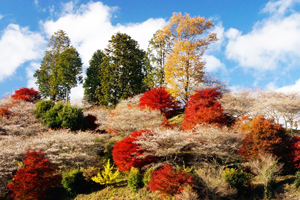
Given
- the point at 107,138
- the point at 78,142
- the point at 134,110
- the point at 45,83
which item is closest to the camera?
the point at 78,142

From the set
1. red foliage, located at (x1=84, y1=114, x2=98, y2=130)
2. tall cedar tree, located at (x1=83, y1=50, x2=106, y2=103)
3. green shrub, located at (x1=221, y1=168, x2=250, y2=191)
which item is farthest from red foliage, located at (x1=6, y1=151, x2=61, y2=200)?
tall cedar tree, located at (x1=83, y1=50, x2=106, y2=103)

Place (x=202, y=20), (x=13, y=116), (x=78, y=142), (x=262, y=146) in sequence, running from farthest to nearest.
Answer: (x=202, y=20), (x=13, y=116), (x=78, y=142), (x=262, y=146)

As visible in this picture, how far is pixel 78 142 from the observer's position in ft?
58.0

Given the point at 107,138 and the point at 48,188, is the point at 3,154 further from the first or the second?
the point at 107,138

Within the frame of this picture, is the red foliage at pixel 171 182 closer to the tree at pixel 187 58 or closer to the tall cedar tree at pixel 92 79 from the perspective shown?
the tree at pixel 187 58

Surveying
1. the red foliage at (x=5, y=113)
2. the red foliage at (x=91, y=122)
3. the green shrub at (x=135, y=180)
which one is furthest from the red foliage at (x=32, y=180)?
Answer: the red foliage at (x=5, y=113)

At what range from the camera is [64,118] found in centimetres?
2303

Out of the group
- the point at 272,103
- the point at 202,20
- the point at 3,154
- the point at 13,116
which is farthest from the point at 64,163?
the point at 202,20

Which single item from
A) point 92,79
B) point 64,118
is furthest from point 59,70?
point 64,118

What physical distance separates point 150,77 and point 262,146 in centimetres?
Answer: 1814

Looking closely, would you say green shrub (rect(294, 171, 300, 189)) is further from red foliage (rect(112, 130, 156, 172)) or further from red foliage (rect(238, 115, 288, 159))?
red foliage (rect(112, 130, 156, 172))

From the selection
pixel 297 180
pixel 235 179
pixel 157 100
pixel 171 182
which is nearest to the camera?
pixel 171 182

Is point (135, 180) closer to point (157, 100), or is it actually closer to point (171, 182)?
point (171, 182)

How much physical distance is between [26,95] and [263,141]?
29.6m
